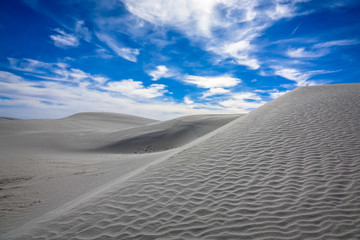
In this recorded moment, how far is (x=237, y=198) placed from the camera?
4.77 m

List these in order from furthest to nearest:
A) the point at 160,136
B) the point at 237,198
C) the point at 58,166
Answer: the point at 160,136 < the point at 58,166 < the point at 237,198

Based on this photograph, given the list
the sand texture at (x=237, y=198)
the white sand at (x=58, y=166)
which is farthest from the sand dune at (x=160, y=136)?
the sand texture at (x=237, y=198)

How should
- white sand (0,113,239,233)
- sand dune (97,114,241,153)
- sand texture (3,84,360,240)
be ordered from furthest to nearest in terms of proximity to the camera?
sand dune (97,114,241,153) → white sand (0,113,239,233) → sand texture (3,84,360,240)

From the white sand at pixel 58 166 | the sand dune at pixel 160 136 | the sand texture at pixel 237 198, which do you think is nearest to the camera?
the sand texture at pixel 237 198

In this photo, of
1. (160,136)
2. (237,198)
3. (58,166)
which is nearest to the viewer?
(237,198)

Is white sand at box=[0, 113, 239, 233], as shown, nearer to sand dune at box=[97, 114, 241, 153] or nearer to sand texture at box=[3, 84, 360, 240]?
sand dune at box=[97, 114, 241, 153]

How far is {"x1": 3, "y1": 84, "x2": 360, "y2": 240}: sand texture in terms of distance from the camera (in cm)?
391

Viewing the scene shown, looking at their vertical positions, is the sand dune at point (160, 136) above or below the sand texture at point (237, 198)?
above

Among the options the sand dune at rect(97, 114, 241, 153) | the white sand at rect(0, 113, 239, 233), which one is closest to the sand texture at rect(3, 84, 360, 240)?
the white sand at rect(0, 113, 239, 233)

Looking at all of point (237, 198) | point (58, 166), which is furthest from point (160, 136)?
point (237, 198)

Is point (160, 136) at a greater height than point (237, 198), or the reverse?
point (160, 136)

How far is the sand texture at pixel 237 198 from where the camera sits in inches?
154

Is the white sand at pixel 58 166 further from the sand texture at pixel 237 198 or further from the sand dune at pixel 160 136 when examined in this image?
the sand texture at pixel 237 198

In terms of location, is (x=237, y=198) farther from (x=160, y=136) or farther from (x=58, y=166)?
(x=160, y=136)
